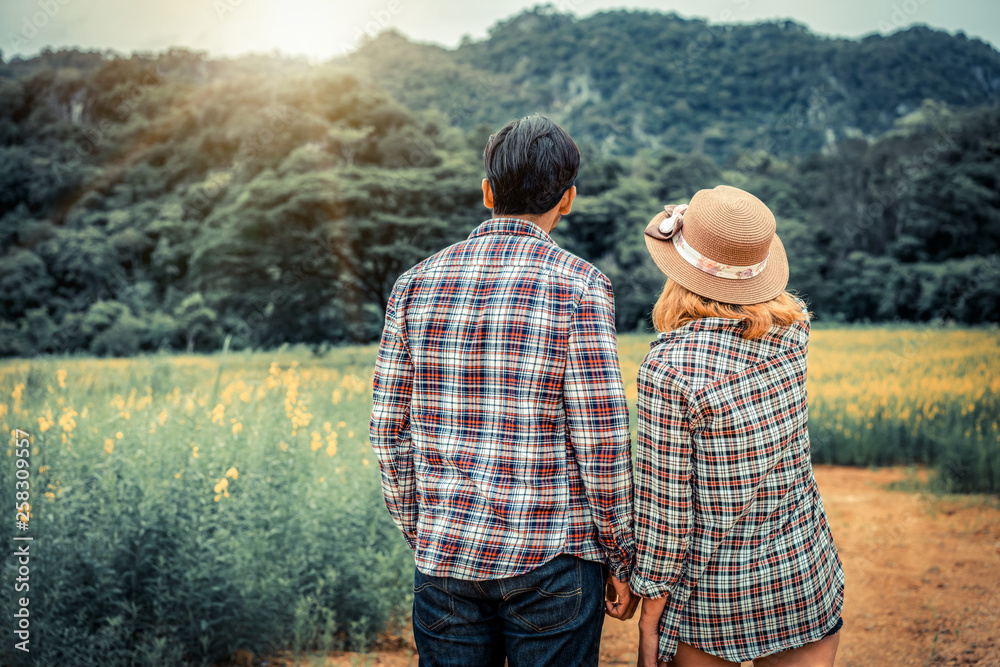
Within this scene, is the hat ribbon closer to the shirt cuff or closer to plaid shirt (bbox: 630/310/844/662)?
plaid shirt (bbox: 630/310/844/662)

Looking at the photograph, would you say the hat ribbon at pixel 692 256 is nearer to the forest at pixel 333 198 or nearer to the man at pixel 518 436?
the man at pixel 518 436

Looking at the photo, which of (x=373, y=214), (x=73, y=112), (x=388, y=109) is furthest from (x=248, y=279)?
(x=73, y=112)

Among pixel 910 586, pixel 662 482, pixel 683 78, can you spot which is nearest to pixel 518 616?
→ pixel 662 482

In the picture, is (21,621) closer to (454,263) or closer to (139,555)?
(139,555)

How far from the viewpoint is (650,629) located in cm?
142

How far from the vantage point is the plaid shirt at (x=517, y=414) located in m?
1.24

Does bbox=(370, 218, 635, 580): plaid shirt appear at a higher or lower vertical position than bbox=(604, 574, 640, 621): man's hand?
higher

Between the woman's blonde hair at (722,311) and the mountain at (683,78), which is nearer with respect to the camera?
the woman's blonde hair at (722,311)

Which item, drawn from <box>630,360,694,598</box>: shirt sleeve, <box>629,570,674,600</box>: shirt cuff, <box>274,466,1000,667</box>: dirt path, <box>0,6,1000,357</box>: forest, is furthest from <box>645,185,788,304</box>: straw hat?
<box>0,6,1000,357</box>: forest

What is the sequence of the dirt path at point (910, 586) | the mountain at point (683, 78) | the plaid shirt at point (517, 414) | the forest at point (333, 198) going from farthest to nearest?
the mountain at point (683, 78)
the forest at point (333, 198)
the dirt path at point (910, 586)
the plaid shirt at point (517, 414)

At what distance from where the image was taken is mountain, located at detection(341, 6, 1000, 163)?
19.5 metres

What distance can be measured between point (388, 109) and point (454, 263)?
666 inches

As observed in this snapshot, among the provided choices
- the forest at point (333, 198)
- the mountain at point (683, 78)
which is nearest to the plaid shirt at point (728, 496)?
the forest at point (333, 198)

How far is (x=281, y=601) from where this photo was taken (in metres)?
2.73
